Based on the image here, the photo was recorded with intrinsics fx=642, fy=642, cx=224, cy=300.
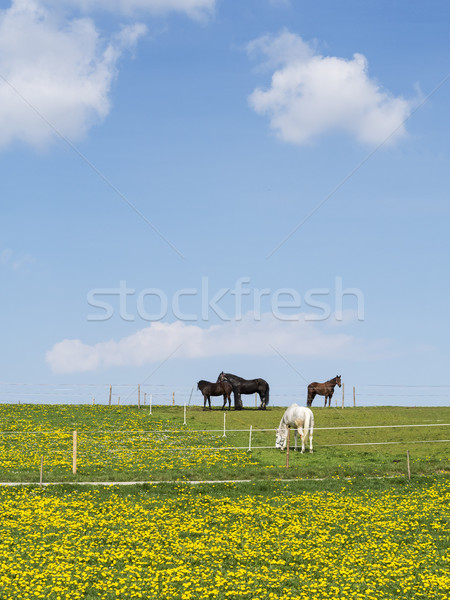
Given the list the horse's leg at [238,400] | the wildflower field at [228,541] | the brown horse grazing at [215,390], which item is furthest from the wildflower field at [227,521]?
the horse's leg at [238,400]

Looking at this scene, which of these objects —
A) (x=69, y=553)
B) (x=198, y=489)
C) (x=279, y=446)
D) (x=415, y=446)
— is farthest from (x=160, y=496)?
(x=415, y=446)

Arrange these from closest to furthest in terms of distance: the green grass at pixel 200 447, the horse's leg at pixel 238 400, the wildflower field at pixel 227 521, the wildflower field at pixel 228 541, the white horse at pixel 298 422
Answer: the wildflower field at pixel 228 541 < the wildflower field at pixel 227 521 < the green grass at pixel 200 447 < the white horse at pixel 298 422 < the horse's leg at pixel 238 400

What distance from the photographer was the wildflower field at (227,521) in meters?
15.2

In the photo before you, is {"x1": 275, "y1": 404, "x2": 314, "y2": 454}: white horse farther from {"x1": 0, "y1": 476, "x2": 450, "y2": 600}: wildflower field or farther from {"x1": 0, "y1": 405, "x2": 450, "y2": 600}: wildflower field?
{"x1": 0, "y1": 476, "x2": 450, "y2": 600}: wildflower field

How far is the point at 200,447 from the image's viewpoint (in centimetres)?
3656

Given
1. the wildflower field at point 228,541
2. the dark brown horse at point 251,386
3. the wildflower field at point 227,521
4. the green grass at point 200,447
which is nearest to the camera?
the wildflower field at point 228,541

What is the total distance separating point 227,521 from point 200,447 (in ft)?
52.5

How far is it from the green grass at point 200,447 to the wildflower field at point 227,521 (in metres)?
0.14

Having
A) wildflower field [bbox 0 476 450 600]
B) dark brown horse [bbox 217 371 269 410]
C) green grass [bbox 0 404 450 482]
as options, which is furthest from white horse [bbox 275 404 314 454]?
dark brown horse [bbox 217 371 269 410]

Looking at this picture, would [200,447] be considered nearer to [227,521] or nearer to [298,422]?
[298,422]

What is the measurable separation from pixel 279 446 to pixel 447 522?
49.6 ft

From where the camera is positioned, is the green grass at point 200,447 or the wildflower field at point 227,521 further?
the green grass at point 200,447

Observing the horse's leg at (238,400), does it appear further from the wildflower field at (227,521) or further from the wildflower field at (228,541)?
the wildflower field at (228,541)

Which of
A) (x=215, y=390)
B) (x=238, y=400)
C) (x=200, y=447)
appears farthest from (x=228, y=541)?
(x=238, y=400)
